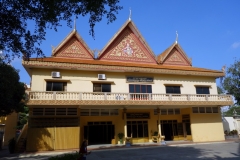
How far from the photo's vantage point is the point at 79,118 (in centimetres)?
1523

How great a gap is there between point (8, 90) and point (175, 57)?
50.1 feet

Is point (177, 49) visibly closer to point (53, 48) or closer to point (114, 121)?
point (114, 121)

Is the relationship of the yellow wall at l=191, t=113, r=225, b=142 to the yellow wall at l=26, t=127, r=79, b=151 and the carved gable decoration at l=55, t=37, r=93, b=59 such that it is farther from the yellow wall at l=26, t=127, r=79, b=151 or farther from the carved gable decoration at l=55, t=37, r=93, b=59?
the carved gable decoration at l=55, t=37, r=93, b=59

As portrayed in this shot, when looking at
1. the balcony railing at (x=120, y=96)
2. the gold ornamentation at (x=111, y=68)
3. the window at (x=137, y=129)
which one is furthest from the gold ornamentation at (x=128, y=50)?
the window at (x=137, y=129)

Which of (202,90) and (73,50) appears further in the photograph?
(202,90)

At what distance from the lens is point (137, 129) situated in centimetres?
1753

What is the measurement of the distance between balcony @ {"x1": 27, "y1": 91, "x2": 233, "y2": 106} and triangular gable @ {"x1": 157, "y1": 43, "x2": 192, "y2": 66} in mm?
4326

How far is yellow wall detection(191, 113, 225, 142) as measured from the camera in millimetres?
17797

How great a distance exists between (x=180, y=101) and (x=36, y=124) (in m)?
11.0

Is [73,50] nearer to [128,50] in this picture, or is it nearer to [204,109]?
[128,50]

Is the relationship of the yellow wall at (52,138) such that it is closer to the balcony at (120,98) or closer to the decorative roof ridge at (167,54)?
the balcony at (120,98)

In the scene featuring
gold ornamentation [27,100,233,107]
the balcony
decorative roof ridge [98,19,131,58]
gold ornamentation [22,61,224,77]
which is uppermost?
decorative roof ridge [98,19,131,58]

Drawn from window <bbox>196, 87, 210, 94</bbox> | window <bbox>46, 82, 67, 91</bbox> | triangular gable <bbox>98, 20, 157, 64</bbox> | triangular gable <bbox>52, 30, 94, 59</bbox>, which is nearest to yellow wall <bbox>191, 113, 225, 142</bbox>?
window <bbox>196, 87, 210, 94</bbox>

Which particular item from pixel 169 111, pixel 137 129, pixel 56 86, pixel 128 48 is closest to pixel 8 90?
pixel 56 86
